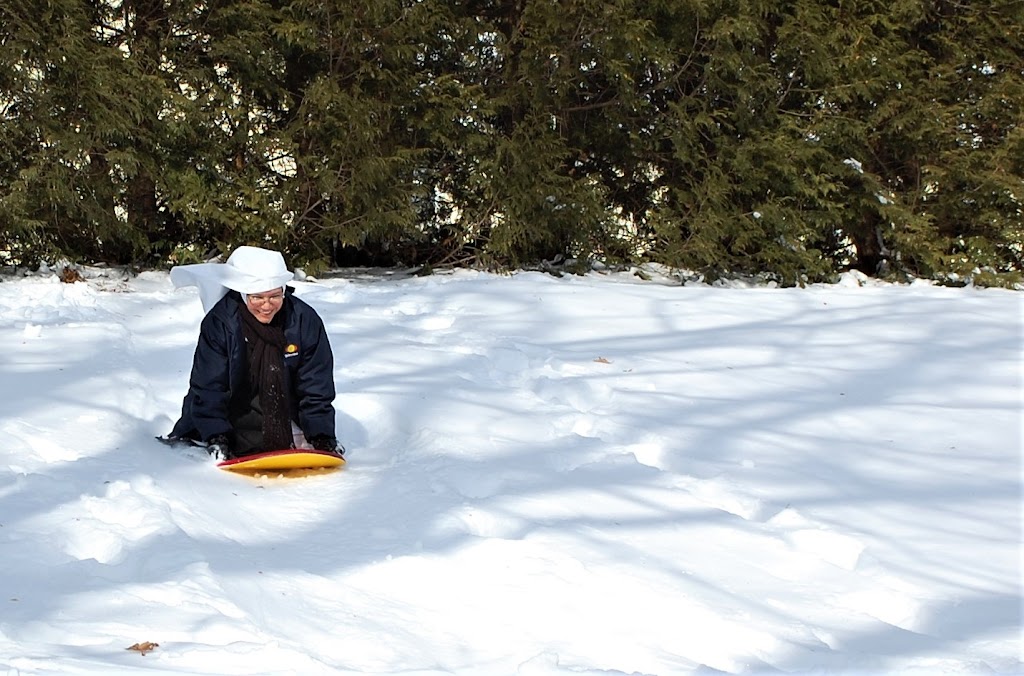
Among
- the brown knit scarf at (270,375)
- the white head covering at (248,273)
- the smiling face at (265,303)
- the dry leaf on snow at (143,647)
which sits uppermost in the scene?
the white head covering at (248,273)

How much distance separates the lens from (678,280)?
880 cm

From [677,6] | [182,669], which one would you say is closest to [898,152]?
[677,6]

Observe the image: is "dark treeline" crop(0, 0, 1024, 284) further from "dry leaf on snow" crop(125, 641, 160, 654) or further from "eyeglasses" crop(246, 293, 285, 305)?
"dry leaf on snow" crop(125, 641, 160, 654)

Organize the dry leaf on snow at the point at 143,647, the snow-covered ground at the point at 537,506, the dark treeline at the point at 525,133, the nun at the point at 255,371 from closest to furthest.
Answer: the dry leaf on snow at the point at 143,647, the snow-covered ground at the point at 537,506, the nun at the point at 255,371, the dark treeline at the point at 525,133

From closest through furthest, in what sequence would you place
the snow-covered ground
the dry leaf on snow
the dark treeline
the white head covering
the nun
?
the dry leaf on snow → the snow-covered ground → the white head covering → the nun → the dark treeline

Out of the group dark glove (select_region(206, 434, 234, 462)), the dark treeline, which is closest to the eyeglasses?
dark glove (select_region(206, 434, 234, 462))

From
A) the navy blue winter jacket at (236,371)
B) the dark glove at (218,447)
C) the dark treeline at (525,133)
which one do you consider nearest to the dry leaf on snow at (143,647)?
the dark glove at (218,447)

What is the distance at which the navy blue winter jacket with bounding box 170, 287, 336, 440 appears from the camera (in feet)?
14.9

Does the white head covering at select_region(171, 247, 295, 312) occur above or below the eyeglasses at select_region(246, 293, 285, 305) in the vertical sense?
above

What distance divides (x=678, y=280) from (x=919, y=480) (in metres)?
4.66

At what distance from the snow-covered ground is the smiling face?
62cm

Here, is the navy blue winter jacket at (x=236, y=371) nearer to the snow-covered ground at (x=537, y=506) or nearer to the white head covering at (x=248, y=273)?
the white head covering at (x=248, y=273)

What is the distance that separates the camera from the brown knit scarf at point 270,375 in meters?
4.57

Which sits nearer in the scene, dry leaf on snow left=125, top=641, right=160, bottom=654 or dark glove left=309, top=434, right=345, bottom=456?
dry leaf on snow left=125, top=641, right=160, bottom=654
